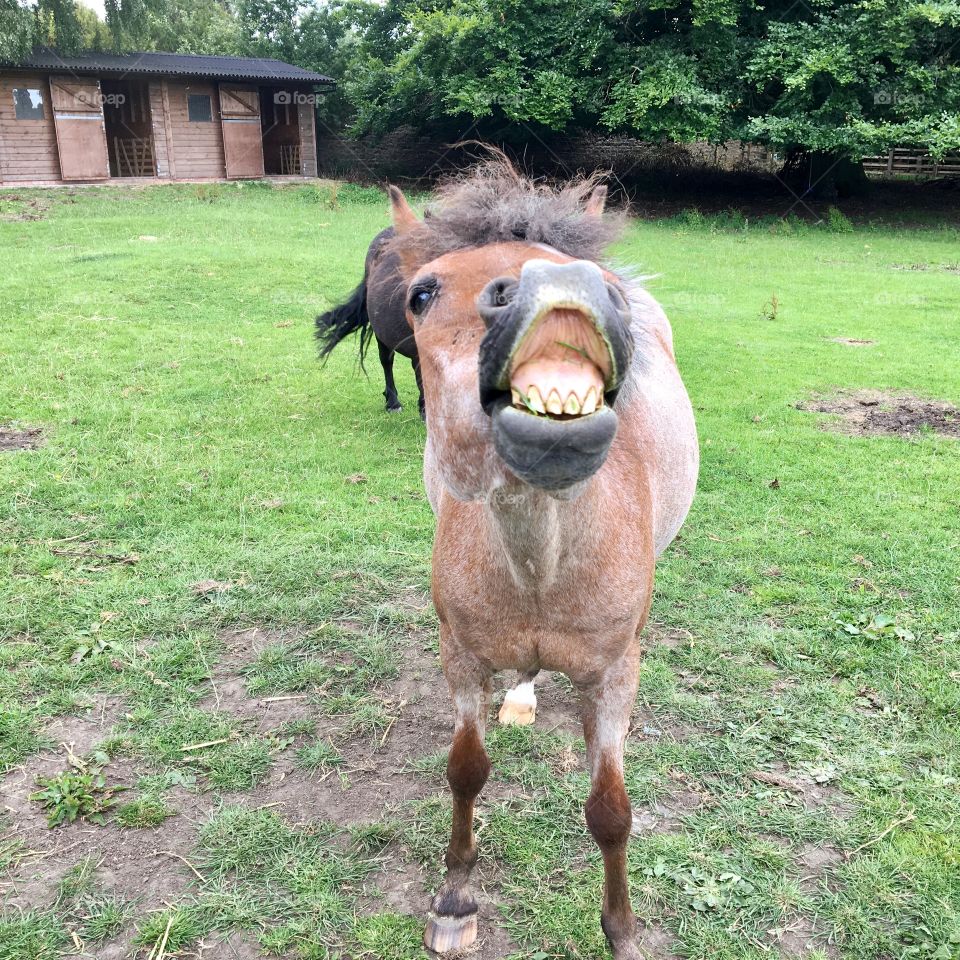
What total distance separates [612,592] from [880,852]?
→ 5.27ft

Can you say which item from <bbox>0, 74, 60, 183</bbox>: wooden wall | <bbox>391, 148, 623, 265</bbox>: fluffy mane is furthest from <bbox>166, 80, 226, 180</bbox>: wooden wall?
<bbox>391, 148, 623, 265</bbox>: fluffy mane

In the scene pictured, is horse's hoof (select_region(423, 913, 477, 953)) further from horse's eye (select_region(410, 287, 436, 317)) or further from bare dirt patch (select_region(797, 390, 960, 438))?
bare dirt patch (select_region(797, 390, 960, 438))

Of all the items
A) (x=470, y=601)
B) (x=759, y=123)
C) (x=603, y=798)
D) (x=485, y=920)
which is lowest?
(x=485, y=920)

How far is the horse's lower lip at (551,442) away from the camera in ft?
4.15

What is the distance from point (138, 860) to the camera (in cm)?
270

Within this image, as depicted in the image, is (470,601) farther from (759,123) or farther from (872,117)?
(872,117)

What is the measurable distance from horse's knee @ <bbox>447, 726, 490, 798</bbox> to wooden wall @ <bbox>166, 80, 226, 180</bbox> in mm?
25828

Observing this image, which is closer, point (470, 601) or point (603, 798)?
point (470, 601)

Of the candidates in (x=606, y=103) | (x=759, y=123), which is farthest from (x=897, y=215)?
(x=606, y=103)

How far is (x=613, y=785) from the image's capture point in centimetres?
227

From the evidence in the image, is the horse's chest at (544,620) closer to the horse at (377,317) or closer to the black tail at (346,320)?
the horse at (377,317)

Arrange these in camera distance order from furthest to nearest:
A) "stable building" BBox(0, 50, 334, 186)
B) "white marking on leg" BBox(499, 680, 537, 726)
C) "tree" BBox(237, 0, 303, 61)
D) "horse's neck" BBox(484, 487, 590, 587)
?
"tree" BBox(237, 0, 303, 61), "stable building" BBox(0, 50, 334, 186), "white marking on leg" BBox(499, 680, 537, 726), "horse's neck" BBox(484, 487, 590, 587)

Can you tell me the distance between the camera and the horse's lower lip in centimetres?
126

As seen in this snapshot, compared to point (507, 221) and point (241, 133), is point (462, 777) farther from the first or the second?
point (241, 133)
